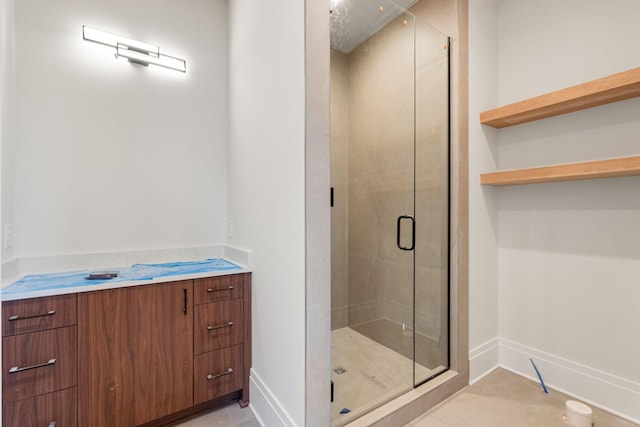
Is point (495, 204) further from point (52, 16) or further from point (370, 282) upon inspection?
point (52, 16)

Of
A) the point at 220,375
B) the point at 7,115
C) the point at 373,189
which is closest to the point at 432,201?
the point at 373,189

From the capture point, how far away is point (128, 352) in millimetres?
1733

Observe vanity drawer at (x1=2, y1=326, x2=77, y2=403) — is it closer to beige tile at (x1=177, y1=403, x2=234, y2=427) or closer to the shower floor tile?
beige tile at (x1=177, y1=403, x2=234, y2=427)

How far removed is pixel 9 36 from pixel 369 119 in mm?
2451

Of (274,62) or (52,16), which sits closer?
(274,62)

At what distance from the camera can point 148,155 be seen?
2.33m

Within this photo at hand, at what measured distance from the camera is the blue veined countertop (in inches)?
62.1

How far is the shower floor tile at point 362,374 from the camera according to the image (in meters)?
Answer: 1.82

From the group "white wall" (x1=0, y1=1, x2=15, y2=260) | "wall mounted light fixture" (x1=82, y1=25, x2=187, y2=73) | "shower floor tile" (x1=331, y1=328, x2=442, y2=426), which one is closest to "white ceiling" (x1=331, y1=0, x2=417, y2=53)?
"wall mounted light fixture" (x1=82, y1=25, x2=187, y2=73)

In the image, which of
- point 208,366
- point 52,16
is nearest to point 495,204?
point 208,366

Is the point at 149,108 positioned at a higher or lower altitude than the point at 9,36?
lower

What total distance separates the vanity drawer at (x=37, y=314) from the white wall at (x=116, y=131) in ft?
1.90

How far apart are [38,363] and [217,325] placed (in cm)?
87

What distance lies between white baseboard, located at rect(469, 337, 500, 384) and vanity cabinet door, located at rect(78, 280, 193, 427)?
1929mm
